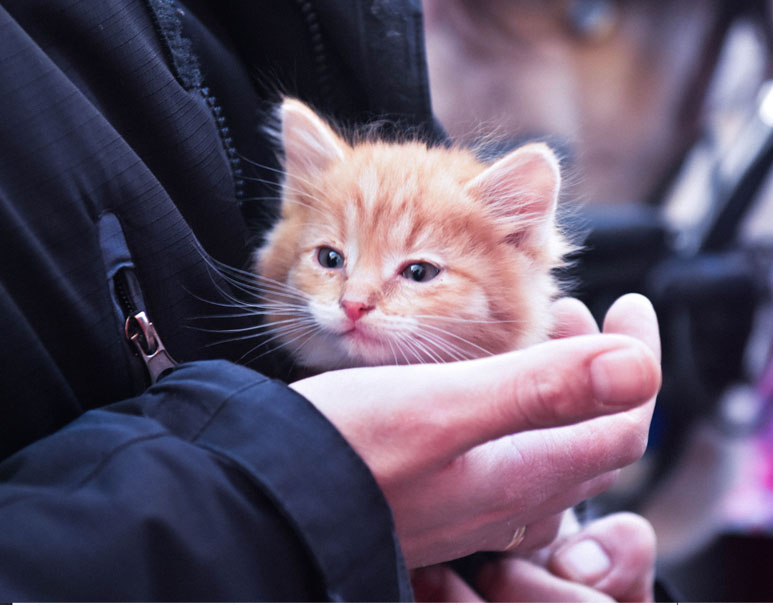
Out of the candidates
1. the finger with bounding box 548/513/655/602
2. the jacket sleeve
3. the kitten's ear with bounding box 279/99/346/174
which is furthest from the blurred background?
the jacket sleeve

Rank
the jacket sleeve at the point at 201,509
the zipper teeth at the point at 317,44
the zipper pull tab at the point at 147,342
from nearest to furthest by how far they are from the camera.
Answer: the jacket sleeve at the point at 201,509
the zipper pull tab at the point at 147,342
the zipper teeth at the point at 317,44

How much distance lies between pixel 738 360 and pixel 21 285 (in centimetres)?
245

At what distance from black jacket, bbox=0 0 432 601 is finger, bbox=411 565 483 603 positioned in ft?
1.04

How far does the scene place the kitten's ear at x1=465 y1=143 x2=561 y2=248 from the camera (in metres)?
0.84

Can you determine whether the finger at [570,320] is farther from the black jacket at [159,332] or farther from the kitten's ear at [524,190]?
the black jacket at [159,332]

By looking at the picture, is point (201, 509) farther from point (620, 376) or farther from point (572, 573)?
point (572, 573)

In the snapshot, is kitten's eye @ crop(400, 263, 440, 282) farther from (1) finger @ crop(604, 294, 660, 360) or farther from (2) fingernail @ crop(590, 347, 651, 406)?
(2) fingernail @ crop(590, 347, 651, 406)

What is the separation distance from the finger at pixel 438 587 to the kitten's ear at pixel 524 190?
1.44 feet

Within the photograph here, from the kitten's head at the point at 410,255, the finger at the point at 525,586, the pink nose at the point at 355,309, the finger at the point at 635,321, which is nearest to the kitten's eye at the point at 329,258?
the kitten's head at the point at 410,255

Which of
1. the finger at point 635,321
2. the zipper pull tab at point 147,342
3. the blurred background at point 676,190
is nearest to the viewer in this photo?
the zipper pull tab at point 147,342

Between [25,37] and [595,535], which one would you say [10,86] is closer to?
[25,37]

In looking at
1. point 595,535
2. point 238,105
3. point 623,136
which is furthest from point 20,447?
point 623,136

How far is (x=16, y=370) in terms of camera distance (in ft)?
1.90

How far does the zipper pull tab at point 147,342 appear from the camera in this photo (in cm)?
65
